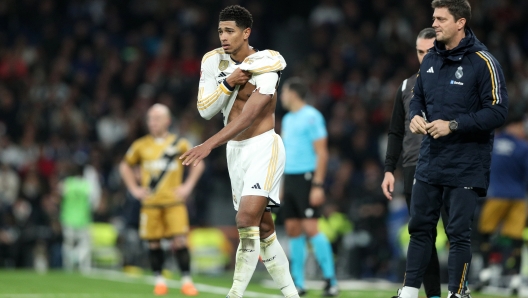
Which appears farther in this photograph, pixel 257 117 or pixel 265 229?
pixel 265 229

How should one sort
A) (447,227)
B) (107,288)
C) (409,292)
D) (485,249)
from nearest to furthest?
1. (447,227)
2. (409,292)
3. (107,288)
4. (485,249)

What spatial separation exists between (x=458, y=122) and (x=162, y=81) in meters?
14.7

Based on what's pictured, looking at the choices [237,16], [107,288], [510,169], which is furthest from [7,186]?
[237,16]

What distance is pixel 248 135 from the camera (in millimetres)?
6789

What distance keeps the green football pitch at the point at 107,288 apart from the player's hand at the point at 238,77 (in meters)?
3.65

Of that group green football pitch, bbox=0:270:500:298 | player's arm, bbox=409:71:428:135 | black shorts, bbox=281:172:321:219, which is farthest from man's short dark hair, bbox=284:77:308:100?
player's arm, bbox=409:71:428:135

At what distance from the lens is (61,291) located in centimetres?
1081

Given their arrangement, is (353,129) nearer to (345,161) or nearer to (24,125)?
(345,161)

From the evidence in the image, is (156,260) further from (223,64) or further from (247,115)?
(247,115)

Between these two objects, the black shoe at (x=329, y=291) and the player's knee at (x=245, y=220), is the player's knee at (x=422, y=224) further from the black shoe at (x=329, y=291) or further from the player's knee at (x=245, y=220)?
the black shoe at (x=329, y=291)

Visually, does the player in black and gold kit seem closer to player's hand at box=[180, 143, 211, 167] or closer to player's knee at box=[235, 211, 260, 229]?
player's knee at box=[235, 211, 260, 229]

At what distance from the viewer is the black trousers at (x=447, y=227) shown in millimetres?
6480

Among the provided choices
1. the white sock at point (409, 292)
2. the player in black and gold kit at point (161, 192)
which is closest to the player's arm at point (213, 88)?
the white sock at point (409, 292)

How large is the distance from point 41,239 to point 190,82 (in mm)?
5389
